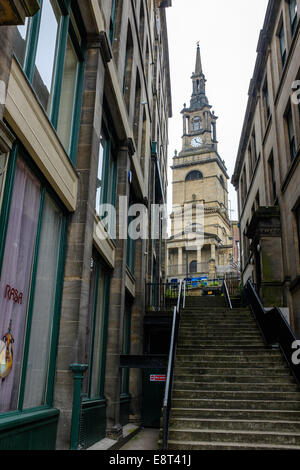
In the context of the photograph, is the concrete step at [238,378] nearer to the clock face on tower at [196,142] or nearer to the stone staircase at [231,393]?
the stone staircase at [231,393]

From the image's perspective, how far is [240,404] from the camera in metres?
9.23

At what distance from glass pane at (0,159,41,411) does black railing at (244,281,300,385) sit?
699 centimetres

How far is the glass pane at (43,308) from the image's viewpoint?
6117 millimetres

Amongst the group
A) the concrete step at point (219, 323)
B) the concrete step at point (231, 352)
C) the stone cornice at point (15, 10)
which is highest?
the stone cornice at point (15, 10)

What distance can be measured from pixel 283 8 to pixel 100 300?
13015 mm

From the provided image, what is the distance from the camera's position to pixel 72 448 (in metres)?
6.63

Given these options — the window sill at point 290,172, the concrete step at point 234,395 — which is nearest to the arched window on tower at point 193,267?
the window sill at point 290,172

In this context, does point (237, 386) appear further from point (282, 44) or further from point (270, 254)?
point (282, 44)

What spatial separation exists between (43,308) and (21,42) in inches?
152

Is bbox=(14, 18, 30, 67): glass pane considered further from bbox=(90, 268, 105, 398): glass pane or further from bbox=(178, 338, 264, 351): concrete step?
bbox=(178, 338, 264, 351): concrete step

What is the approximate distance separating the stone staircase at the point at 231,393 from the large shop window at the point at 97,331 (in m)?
1.78

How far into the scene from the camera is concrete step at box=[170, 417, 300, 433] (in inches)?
326
